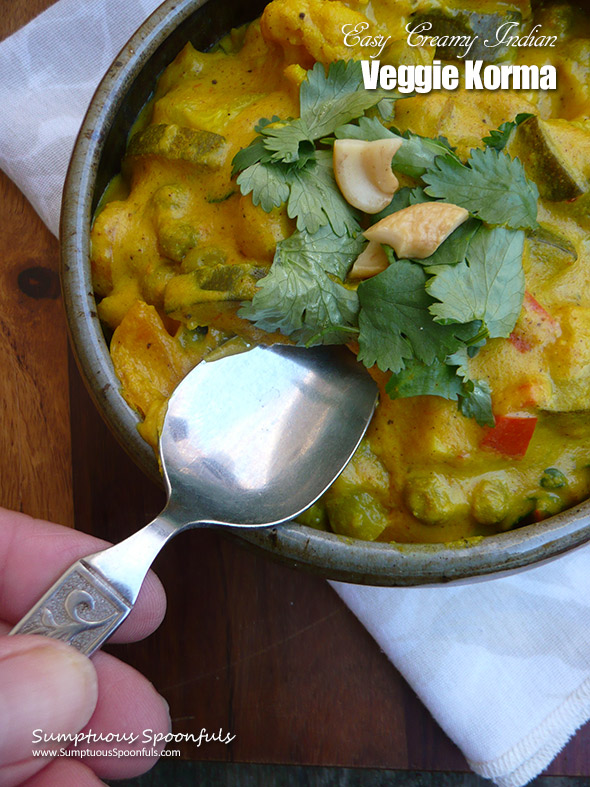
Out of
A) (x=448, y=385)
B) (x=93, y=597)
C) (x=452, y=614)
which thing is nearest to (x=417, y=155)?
(x=448, y=385)

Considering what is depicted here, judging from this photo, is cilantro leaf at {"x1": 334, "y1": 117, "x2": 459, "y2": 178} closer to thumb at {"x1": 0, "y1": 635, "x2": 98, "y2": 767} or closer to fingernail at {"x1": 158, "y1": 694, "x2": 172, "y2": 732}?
thumb at {"x1": 0, "y1": 635, "x2": 98, "y2": 767}

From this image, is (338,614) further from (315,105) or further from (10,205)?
(10,205)

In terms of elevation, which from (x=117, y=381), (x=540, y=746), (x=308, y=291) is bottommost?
(x=540, y=746)

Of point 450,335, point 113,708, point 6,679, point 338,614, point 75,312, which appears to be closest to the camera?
point 6,679

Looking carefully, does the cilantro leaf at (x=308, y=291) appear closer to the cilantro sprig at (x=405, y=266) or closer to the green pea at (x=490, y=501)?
the cilantro sprig at (x=405, y=266)

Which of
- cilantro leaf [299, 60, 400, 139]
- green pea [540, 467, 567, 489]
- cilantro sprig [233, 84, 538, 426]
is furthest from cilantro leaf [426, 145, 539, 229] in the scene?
green pea [540, 467, 567, 489]

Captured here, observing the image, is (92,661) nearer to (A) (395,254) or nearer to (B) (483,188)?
(A) (395,254)

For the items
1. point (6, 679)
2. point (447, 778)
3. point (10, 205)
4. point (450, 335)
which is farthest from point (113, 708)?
point (10, 205)
